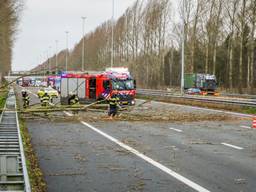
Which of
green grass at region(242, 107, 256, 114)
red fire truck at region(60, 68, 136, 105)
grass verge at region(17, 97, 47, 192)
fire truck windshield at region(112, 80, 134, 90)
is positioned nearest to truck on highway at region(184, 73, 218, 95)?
fire truck windshield at region(112, 80, 134, 90)

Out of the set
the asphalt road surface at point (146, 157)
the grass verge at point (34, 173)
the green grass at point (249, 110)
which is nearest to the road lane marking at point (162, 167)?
the asphalt road surface at point (146, 157)

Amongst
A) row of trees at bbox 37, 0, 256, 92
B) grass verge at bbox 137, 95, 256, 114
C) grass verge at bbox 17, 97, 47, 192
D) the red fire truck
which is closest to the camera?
grass verge at bbox 17, 97, 47, 192

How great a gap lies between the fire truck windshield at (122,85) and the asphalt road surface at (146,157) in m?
14.0

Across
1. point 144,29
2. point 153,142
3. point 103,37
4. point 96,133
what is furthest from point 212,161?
point 103,37

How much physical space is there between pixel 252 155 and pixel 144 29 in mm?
71294

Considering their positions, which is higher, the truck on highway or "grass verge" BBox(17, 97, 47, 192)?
the truck on highway

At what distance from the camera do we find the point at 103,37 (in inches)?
4798

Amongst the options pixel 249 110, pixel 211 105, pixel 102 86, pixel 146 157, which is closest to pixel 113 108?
pixel 249 110

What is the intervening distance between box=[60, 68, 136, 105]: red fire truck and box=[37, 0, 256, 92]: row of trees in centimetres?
1742

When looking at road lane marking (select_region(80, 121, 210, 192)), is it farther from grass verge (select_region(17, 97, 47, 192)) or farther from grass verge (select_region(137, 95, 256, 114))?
grass verge (select_region(137, 95, 256, 114))

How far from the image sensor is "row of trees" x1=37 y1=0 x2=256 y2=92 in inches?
2152

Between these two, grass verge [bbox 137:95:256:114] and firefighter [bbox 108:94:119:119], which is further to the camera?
grass verge [bbox 137:95:256:114]

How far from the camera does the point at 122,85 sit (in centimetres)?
3572

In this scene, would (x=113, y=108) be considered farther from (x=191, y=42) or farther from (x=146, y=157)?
(x=191, y=42)
